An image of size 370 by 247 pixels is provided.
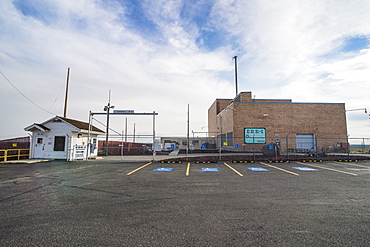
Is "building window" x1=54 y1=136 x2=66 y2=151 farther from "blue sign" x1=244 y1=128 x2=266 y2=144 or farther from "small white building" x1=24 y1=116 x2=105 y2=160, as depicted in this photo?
"blue sign" x1=244 y1=128 x2=266 y2=144

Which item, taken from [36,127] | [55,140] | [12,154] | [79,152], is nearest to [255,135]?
[79,152]

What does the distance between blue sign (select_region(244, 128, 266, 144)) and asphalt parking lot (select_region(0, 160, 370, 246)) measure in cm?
2261

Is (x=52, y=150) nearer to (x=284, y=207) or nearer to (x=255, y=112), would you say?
(x=284, y=207)

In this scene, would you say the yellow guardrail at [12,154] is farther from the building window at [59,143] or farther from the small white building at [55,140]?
the building window at [59,143]

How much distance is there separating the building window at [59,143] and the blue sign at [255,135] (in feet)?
75.9

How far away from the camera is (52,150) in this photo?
19047mm

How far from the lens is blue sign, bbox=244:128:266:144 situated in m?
30.7

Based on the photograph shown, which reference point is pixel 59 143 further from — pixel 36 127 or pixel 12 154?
pixel 12 154

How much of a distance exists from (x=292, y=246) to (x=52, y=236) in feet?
14.0

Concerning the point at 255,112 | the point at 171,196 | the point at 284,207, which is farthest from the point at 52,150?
the point at 255,112

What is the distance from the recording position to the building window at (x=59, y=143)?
62.3 feet

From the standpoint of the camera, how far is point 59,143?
19.1m

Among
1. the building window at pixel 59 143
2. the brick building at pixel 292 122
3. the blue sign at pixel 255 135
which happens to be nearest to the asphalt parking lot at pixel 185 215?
the building window at pixel 59 143

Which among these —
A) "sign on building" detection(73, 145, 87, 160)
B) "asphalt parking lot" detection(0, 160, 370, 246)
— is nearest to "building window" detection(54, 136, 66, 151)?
"sign on building" detection(73, 145, 87, 160)
